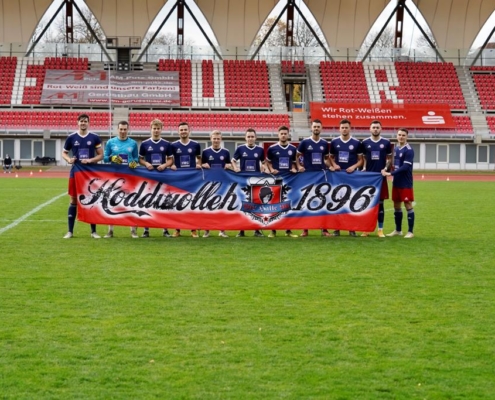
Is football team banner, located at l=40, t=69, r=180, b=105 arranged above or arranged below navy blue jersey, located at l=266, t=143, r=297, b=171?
above

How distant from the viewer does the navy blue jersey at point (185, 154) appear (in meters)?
14.5

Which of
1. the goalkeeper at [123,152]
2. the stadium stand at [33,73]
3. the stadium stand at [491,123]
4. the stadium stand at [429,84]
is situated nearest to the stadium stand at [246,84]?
the stadium stand at [429,84]

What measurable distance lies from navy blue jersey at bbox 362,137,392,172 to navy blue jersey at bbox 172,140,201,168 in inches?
116

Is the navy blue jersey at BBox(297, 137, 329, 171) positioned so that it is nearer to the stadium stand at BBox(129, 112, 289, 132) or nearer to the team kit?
the team kit

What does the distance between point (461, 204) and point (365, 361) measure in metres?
18.2

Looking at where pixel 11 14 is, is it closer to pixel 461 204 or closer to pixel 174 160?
pixel 461 204

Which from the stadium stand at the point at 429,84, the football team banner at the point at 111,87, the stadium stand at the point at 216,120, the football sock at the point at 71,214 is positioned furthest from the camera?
the stadium stand at the point at 429,84

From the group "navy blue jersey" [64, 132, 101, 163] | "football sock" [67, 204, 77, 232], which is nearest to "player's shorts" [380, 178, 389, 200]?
"navy blue jersey" [64, 132, 101, 163]

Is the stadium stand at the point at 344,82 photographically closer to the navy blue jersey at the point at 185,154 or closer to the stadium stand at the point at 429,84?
the stadium stand at the point at 429,84

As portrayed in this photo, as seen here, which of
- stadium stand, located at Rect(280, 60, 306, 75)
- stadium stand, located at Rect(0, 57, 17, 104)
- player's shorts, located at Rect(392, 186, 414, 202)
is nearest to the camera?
player's shorts, located at Rect(392, 186, 414, 202)

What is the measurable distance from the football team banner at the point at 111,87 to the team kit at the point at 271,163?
128 ft

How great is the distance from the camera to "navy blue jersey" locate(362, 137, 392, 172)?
14359mm

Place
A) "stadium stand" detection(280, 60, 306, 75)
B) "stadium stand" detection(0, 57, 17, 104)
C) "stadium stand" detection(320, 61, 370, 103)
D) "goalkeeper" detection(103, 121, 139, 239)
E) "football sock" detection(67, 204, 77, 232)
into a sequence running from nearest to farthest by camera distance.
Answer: "football sock" detection(67, 204, 77, 232) → "goalkeeper" detection(103, 121, 139, 239) → "stadium stand" detection(0, 57, 17, 104) → "stadium stand" detection(320, 61, 370, 103) → "stadium stand" detection(280, 60, 306, 75)

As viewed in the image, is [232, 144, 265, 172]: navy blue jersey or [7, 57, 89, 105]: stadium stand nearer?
[232, 144, 265, 172]: navy blue jersey
